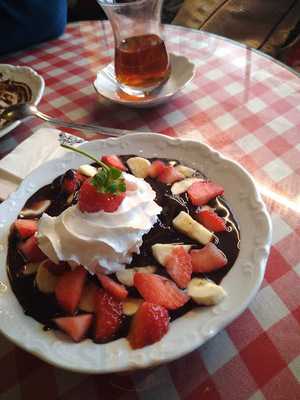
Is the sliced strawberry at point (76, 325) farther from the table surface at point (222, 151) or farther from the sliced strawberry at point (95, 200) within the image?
the sliced strawberry at point (95, 200)

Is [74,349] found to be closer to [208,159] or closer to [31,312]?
[31,312]

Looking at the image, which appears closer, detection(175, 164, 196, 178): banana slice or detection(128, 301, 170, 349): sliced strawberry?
detection(128, 301, 170, 349): sliced strawberry

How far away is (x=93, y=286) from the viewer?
0.79 metres

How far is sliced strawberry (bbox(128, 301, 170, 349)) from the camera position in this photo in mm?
681

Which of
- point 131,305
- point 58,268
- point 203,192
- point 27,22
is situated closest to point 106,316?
point 131,305

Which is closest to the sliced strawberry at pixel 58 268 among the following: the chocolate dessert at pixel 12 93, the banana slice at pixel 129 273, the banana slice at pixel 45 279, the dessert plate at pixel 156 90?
the banana slice at pixel 45 279

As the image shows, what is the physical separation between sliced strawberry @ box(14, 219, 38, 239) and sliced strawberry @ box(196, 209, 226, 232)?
0.38 meters

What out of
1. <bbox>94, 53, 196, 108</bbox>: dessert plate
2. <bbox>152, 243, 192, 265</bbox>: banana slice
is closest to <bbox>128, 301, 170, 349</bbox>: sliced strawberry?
<bbox>152, 243, 192, 265</bbox>: banana slice

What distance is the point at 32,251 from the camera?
2.83ft

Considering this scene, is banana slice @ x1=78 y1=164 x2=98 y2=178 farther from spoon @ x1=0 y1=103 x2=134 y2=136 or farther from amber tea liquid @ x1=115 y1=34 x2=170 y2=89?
amber tea liquid @ x1=115 y1=34 x2=170 y2=89

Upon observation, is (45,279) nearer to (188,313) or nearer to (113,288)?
(113,288)

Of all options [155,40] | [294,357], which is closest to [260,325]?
[294,357]

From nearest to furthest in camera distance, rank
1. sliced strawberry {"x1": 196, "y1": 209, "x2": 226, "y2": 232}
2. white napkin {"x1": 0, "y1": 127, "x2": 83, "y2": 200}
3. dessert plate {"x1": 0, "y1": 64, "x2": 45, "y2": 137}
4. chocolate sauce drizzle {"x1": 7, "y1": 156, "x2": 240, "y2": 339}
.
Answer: chocolate sauce drizzle {"x1": 7, "y1": 156, "x2": 240, "y2": 339} → sliced strawberry {"x1": 196, "y1": 209, "x2": 226, "y2": 232} → white napkin {"x1": 0, "y1": 127, "x2": 83, "y2": 200} → dessert plate {"x1": 0, "y1": 64, "x2": 45, "y2": 137}

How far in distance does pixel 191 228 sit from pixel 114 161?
314mm
